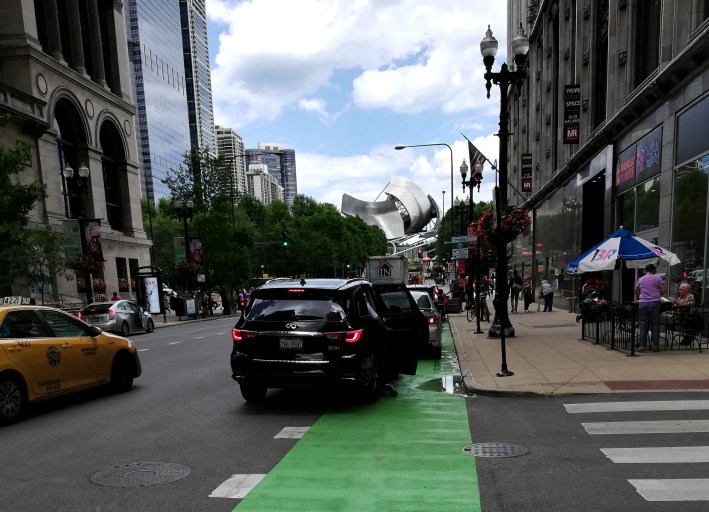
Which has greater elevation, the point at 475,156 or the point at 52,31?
the point at 52,31

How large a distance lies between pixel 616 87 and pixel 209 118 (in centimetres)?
14065

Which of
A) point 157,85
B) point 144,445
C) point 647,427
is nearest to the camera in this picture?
point 144,445

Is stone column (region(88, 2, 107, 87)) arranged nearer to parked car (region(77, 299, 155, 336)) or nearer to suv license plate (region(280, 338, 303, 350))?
parked car (region(77, 299, 155, 336))

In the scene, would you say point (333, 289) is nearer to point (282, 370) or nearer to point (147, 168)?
point (282, 370)

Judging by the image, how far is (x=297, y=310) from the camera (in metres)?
6.98

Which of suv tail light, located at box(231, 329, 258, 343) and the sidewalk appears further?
the sidewalk

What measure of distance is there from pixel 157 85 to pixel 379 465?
128 metres

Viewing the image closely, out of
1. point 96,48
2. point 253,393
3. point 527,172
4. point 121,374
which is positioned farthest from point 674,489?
point 96,48

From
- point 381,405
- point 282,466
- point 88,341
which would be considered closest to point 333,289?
point 381,405

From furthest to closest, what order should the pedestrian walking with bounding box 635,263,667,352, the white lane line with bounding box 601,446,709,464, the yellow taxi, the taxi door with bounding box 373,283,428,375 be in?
the pedestrian walking with bounding box 635,263,667,352, the taxi door with bounding box 373,283,428,375, the yellow taxi, the white lane line with bounding box 601,446,709,464

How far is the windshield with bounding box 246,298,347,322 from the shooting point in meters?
6.88

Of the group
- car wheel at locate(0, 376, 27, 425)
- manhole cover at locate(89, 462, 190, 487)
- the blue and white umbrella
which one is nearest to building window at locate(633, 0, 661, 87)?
the blue and white umbrella

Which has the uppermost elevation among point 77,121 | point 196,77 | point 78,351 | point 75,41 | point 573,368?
point 196,77

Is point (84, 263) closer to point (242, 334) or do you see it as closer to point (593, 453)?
point (242, 334)
